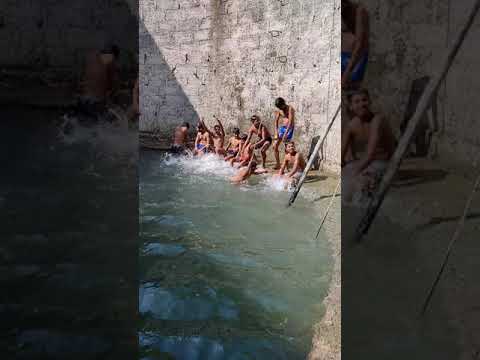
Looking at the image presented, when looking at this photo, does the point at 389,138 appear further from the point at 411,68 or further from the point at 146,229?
the point at 146,229

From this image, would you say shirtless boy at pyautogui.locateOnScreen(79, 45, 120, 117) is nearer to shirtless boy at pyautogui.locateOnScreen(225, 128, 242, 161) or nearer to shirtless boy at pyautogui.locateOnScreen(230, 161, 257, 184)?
shirtless boy at pyautogui.locateOnScreen(230, 161, 257, 184)

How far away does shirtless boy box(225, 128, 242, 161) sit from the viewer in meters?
10.6

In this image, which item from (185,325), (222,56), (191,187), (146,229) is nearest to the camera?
(185,325)

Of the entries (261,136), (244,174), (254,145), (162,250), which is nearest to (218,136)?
(261,136)

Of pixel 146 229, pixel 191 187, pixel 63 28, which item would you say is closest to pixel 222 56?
pixel 191 187

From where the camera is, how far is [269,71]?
10.4m

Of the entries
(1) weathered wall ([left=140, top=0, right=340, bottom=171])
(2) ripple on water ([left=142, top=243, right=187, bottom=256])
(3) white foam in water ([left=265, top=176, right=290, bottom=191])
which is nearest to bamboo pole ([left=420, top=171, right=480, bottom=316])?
(2) ripple on water ([left=142, top=243, right=187, bottom=256])

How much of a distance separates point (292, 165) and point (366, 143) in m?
7.27

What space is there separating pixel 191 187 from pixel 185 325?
518 cm

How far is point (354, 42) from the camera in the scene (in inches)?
69.9

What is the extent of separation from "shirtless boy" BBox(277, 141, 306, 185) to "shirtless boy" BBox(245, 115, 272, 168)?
901mm

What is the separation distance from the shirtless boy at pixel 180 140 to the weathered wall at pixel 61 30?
1031cm

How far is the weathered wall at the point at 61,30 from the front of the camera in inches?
67.4

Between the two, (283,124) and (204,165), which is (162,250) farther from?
(204,165)
